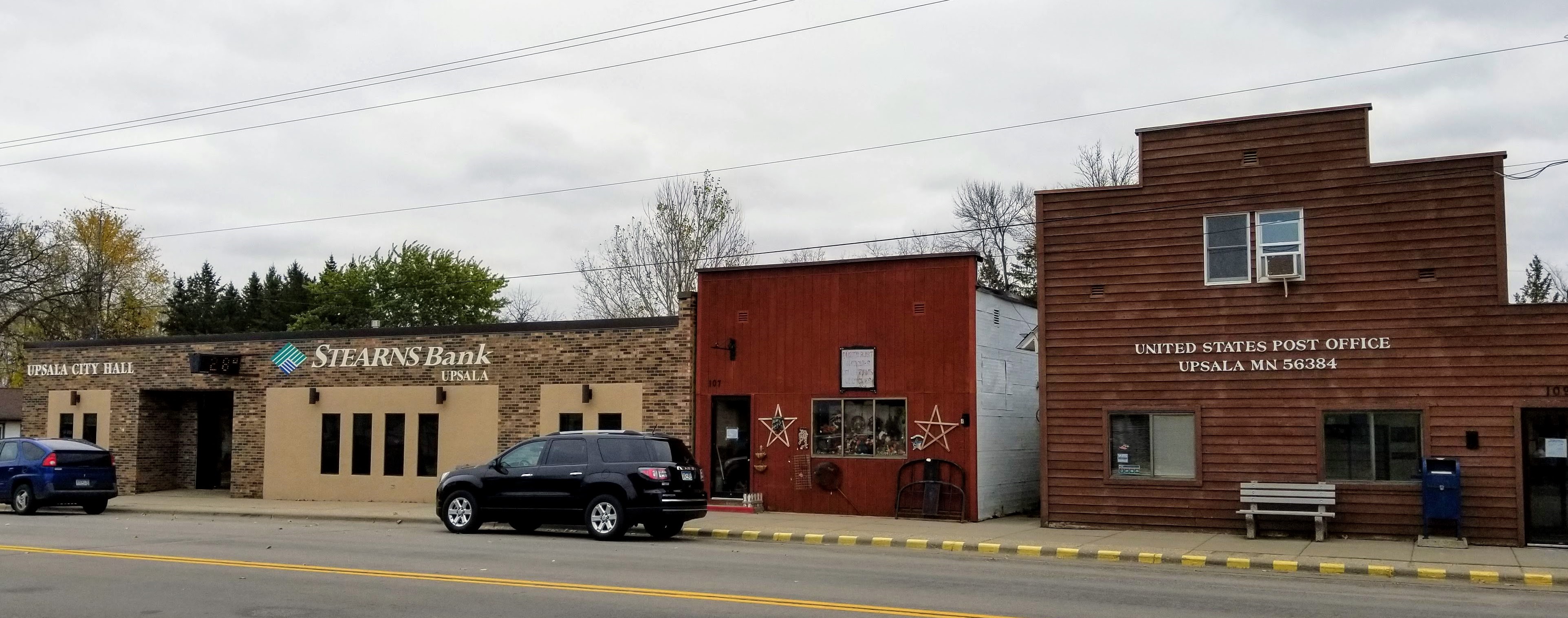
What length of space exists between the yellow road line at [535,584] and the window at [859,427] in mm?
10159

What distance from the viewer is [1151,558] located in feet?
54.7

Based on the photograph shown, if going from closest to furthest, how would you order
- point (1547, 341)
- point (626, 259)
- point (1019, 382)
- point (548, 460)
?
1. point (1547, 341)
2. point (548, 460)
3. point (1019, 382)
4. point (626, 259)

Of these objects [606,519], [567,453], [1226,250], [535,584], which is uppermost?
[1226,250]

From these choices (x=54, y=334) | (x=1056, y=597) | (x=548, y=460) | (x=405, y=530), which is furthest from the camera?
(x=54, y=334)

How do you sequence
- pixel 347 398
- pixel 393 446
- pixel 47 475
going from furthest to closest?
pixel 347 398 → pixel 393 446 → pixel 47 475

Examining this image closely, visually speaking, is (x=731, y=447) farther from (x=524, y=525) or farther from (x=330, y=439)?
(x=330, y=439)

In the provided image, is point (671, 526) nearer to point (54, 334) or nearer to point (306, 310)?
point (54, 334)

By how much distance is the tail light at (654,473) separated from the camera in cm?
1858

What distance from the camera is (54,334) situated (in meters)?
53.4

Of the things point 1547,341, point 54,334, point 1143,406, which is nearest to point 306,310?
point 54,334

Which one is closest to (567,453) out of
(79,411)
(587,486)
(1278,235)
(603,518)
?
(587,486)

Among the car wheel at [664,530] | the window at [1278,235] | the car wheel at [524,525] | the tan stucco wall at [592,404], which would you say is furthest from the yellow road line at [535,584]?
the window at [1278,235]

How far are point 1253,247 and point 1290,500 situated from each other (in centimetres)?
383

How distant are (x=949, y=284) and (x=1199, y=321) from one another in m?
4.34
